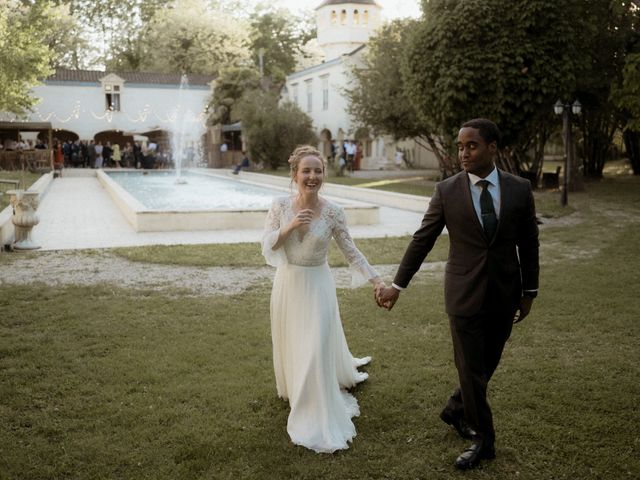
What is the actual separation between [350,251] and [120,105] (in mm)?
46847

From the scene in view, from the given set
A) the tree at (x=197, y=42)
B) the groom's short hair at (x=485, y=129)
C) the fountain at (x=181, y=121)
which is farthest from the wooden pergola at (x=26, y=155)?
the groom's short hair at (x=485, y=129)

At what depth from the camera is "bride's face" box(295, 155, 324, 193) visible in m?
4.23

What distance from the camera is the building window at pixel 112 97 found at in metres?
47.2

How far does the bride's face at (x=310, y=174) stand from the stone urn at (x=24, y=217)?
8.41m

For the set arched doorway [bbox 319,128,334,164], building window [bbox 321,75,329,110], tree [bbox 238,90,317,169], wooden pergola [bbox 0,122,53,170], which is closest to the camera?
wooden pergola [bbox 0,122,53,170]

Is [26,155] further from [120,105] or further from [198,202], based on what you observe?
[198,202]

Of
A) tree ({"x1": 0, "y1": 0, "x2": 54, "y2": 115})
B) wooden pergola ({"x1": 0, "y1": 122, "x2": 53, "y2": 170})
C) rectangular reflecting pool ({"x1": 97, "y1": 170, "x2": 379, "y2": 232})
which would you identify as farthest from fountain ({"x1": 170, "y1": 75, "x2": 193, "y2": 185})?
tree ({"x1": 0, "y1": 0, "x2": 54, "y2": 115})

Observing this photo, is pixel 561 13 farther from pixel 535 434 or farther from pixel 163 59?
pixel 163 59

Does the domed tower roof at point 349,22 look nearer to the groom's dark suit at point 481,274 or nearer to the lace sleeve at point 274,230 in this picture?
the lace sleeve at point 274,230

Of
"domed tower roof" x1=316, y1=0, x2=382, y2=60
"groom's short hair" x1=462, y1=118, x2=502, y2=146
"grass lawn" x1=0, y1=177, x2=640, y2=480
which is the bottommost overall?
"grass lawn" x1=0, y1=177, x2=640, y2=480

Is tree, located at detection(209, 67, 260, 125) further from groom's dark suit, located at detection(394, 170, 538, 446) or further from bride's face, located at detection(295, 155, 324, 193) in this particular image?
groom's dark suit, located at detection(394, 170, 538, 446)

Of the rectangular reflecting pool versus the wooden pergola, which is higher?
the wooden pergola

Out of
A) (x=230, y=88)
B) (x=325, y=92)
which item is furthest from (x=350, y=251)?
(x=230, y=88)

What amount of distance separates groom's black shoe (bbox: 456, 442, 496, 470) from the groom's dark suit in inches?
2.0
